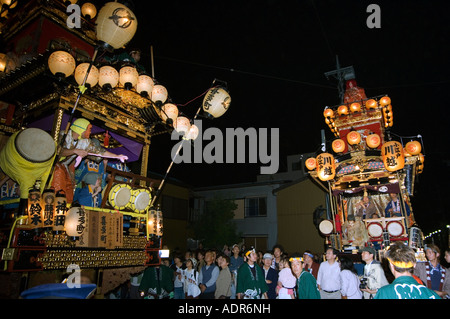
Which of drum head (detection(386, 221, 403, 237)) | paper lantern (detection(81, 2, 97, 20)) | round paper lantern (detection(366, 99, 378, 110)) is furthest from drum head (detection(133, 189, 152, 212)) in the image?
round paper lantern (detection(366, 99, 378, 110))

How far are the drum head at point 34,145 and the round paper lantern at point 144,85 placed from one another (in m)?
2.29

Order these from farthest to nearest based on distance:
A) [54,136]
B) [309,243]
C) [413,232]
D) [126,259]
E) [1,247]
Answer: [309,243]
[413,232]
[126,259]
[54,136]
[1,247]

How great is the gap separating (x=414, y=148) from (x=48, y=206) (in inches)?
525

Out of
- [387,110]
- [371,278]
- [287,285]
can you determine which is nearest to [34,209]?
[287,285]

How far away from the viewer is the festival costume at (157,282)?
7645 millimetres

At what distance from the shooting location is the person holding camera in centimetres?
606

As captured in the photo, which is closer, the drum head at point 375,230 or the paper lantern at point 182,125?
the paper lantern at point 182,125

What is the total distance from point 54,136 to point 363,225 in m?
11.7

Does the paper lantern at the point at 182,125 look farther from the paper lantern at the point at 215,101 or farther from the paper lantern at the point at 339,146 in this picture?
the paper lantern at the point at 339,146

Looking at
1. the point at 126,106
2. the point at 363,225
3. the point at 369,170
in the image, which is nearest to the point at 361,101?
the point at 369,170

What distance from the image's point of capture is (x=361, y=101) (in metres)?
13.9

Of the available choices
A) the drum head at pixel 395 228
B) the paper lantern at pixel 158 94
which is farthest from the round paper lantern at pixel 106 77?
the drum head at pixel 395 228

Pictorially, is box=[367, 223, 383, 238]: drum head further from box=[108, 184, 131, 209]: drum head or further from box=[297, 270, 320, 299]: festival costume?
box=[108, 184, 131, 209]: drum head

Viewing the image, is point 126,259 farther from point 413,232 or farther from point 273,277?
point 413,232
